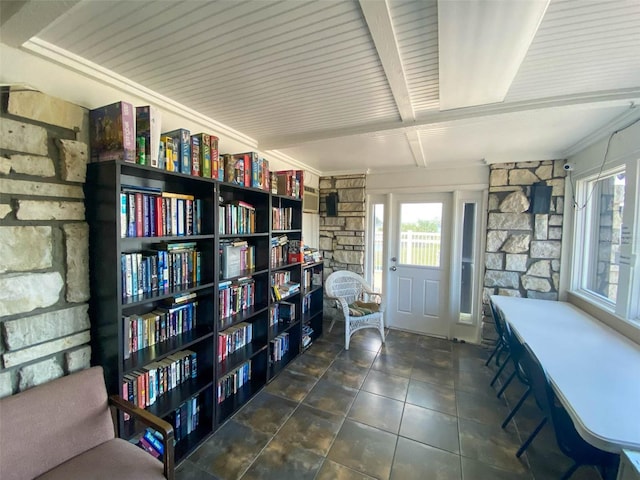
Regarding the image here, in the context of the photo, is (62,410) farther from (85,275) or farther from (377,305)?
(377,305)

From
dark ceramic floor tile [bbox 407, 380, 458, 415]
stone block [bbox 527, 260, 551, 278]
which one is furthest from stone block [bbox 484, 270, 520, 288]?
dark ceramic floor tile [bbox 407, 380, 458, 415]

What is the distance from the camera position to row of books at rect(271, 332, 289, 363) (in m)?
2.72

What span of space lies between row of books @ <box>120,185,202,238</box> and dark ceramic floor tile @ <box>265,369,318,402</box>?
5.09ft

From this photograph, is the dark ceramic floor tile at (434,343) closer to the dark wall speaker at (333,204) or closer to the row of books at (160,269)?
the dark wall speaker at (333,204)

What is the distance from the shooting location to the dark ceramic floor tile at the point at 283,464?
62.2 inches

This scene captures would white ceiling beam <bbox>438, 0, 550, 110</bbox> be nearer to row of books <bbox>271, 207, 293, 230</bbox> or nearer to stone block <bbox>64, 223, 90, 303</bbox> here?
row of books <bbox>271, 207, 293, 230</bbox>

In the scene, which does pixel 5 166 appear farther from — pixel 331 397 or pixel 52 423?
pixel 331 397

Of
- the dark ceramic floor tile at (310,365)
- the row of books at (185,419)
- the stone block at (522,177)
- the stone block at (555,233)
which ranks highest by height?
the stone block at (522,177)

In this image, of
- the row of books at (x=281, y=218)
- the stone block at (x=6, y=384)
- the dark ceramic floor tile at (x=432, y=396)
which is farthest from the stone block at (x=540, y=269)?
the stone block at (x=6, y=384)

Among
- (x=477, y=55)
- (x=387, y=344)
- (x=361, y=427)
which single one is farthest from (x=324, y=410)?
(x=477, y=55)

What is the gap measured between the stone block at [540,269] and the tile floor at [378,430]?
1161 millimetres

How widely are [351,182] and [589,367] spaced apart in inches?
121

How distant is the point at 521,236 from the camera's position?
3100 mm

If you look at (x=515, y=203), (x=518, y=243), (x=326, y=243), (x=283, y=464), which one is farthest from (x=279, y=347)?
(x=515, y=203)
